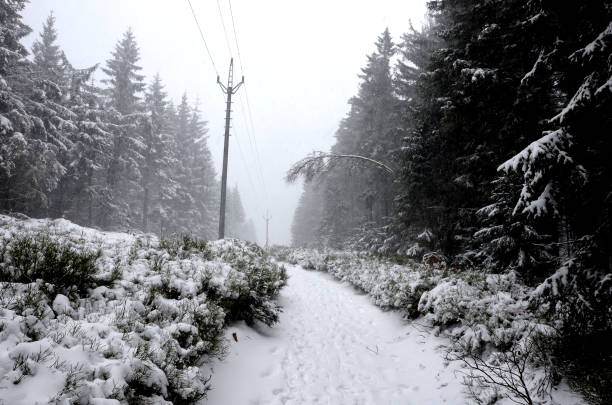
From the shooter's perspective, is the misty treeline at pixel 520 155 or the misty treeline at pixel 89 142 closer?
the misty treeline at pixel 520 155

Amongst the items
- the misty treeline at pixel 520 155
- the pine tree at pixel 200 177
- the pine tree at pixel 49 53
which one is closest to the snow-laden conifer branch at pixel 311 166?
the misty treeline at pixel 520 155

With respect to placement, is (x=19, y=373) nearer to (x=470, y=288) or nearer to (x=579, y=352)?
(x=579, y=352)

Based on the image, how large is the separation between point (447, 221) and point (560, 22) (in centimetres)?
722

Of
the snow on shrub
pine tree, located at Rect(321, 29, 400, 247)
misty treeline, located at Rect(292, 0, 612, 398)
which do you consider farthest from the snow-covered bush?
pine tree, located at Rect(321, 29, 400, 247)

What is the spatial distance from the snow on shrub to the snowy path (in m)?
0.58

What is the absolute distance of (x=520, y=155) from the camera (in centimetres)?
396

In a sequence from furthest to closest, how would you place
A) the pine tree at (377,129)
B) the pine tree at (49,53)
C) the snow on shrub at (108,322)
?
the pine tree at (49,53), the pine tree at (377,129), the snow on shrub at (108,322)

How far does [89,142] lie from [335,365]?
77.5 feet

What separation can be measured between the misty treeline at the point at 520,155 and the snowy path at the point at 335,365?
78.3 inches

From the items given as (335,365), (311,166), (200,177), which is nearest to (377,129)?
(311,166)

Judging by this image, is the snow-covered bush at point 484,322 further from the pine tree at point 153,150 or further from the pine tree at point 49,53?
the pine tree at point 49,53

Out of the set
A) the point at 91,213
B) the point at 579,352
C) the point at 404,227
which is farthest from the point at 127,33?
the point at 579,352

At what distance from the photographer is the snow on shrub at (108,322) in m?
2.46

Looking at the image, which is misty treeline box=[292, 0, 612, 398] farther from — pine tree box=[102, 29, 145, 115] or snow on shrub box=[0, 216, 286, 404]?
pine tree box=[102, 29, 145, 115]
